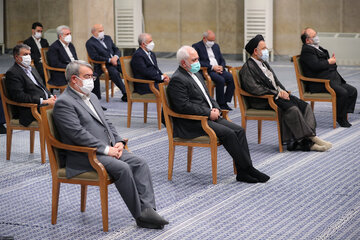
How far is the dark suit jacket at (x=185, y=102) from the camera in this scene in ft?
22.2

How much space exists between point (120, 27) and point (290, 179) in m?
13.5

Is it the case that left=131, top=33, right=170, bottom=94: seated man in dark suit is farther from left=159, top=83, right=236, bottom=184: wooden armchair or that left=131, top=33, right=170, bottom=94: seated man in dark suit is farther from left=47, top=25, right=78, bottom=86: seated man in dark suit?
left=159, top=83, right=236, bottom=184: wooden armchair

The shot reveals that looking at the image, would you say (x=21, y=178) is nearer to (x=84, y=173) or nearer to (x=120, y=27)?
(x=84, y=173)

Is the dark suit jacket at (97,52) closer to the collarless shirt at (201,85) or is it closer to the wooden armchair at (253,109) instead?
the wooden armchair at (253,109)

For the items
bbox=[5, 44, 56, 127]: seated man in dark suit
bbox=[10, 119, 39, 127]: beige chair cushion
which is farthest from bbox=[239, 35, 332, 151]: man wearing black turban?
bbox=[10, 119, 39, 127]: beige chair cushion

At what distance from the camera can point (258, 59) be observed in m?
8.27

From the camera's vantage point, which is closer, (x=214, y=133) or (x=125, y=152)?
(x=125, y=152)

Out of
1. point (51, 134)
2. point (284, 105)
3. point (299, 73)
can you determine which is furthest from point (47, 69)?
point (51, 134)

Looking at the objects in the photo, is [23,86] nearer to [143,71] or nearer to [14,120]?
[14,120]

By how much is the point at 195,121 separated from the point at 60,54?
191 inches

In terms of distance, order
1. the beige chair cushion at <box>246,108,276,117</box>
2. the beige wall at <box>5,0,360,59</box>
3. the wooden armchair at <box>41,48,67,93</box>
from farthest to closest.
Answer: the beige wall at <box>5,0,360,59</box> < the wooden armchair at <box>41,48,67,93</box> < the beige chair cushion at <box>246,108,276,117</box>

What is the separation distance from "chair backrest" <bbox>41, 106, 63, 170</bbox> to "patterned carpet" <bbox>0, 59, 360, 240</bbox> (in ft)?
1.51

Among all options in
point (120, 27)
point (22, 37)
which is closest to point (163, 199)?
point (120, 27)

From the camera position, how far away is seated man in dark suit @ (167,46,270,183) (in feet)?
21.7
